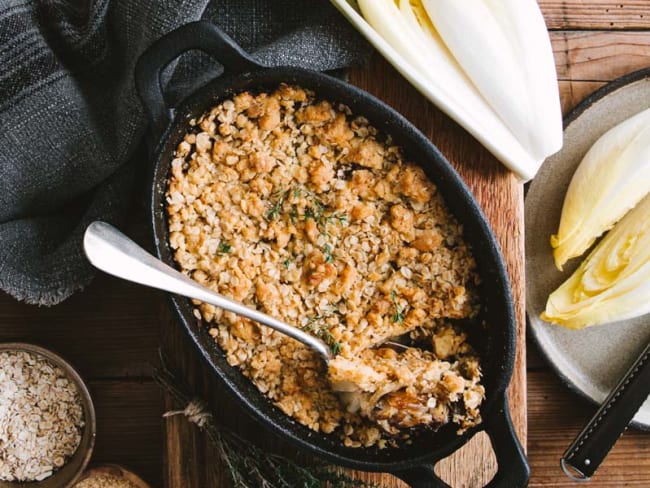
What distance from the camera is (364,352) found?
63.0 inches

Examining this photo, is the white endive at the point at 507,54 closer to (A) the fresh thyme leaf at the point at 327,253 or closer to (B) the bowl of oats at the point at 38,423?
(A) the fresh thyme leaf at the point at 327,253

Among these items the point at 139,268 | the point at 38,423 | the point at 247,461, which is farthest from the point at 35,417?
the point at 139,268

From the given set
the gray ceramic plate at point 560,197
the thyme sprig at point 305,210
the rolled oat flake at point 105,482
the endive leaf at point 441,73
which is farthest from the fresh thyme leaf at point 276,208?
the rolled oat flake at point 105,482

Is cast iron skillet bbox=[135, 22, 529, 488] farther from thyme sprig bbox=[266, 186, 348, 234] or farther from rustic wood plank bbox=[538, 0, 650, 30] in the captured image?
rustic wood plank bbox=[538, 0, 650, 30]

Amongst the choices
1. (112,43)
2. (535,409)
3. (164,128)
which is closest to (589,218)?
(535,409)

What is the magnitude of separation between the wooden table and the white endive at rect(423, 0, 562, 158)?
0.28 m

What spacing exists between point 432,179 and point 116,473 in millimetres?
1000

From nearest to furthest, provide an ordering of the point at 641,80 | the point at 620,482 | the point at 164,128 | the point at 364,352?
the point at 164,128 < the point at 364,352 < the point at 641,80 < the point at 620,482

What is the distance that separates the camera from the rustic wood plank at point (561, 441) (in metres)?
1.99

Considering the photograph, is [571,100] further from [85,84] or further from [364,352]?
[85,84]

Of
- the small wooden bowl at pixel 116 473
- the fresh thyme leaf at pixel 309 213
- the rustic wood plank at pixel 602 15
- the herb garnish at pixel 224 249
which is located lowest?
the small wooden bowl at pixel 116 473

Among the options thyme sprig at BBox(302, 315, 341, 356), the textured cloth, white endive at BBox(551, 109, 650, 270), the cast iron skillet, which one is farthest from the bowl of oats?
white endive at BBox(551, 109, 650, 270)

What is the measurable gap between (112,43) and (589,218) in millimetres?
1131

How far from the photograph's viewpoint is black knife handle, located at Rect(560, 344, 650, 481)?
71.0 inches
